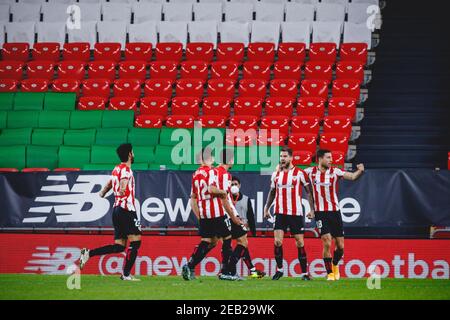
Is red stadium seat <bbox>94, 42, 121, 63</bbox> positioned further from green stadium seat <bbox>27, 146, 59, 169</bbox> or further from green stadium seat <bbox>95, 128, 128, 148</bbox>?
green stadium seat <bbox>27, 146, 59, 169</bbox>

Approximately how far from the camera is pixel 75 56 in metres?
21.1

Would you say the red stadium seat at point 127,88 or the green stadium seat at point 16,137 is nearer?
the green stadium seat at point 16,137

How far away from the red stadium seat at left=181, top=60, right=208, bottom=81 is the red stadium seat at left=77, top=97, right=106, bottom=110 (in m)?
2.03

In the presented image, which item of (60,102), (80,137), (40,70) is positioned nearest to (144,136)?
(80,137)

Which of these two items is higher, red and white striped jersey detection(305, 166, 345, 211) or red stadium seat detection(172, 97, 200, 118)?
red stadium seat detection(172, 97, 200, 118)

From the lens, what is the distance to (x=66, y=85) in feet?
65.3

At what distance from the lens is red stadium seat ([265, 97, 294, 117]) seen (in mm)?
18672

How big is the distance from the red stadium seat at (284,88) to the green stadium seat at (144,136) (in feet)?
9.27

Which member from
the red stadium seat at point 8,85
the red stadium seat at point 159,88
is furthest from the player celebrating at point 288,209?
the red stadium seat at point 8,85

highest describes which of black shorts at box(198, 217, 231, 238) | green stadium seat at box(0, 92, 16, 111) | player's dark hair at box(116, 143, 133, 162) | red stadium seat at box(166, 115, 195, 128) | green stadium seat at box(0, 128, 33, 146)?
green stadium seat at box(0, 92, 16, 111)

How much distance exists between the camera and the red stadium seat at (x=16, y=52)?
69.6 feet

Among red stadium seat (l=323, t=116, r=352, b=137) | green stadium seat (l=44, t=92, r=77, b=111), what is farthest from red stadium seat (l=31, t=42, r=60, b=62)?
red stadium seat (l=323, t=116, r=352, b=137)

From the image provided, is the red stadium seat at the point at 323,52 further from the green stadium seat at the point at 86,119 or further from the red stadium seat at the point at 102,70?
the green stadium seat at the point at 86,119
